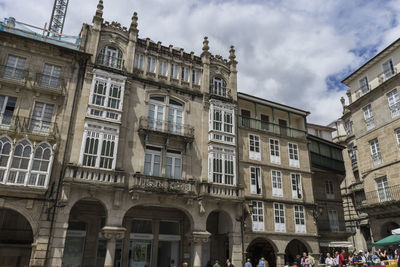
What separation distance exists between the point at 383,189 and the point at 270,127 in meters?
10.9

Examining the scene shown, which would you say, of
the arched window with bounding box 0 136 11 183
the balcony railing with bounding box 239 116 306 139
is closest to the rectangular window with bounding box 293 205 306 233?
the balcony railing with bounding box 239 116 306 139

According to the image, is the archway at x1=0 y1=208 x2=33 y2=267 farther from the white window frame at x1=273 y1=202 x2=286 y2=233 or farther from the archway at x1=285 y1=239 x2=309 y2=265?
the archway at x1=285 y1=239 x2=309 y2=265

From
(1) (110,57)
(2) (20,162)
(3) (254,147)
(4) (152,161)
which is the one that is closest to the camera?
(2) (20,162)

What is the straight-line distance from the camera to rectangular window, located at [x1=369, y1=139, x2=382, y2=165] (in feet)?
89.0

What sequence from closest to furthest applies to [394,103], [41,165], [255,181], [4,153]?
[4,153], [41,165], [255,181], [394,103]

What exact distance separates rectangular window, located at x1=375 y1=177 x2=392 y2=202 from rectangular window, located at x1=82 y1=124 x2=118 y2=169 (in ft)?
73.4

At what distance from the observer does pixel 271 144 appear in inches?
1081

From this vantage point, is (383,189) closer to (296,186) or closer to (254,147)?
(296,186)

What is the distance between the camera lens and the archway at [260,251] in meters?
25.9

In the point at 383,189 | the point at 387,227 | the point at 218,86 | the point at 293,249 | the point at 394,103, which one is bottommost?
the point at 293,249

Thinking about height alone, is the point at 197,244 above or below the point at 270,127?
below

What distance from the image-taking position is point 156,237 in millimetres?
22438

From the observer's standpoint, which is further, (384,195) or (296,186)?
(296,186)

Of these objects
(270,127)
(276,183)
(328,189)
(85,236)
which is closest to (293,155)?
(270,127)
